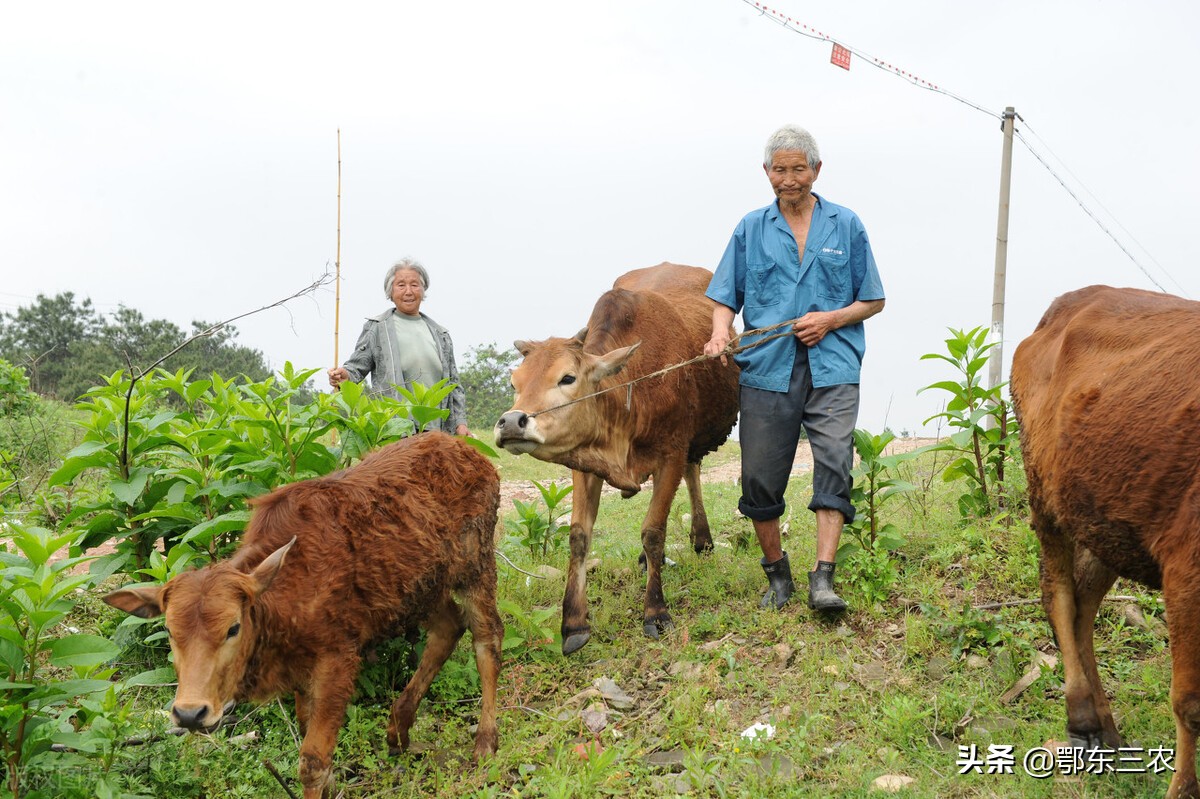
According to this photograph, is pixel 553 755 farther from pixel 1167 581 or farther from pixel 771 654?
pixel 1167 581

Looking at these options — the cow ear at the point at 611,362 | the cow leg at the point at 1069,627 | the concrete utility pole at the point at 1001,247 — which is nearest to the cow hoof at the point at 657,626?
the cow ear at the point at 611,362

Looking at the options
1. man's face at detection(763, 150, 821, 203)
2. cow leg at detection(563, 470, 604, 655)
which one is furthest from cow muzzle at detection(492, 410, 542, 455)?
man's face at detection(763, 150, 821, 203)

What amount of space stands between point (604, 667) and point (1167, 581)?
3.13 m

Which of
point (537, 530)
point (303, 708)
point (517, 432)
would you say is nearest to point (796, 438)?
point (517, 432)

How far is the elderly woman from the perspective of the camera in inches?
265

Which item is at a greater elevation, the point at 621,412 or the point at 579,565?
the point at 621,412

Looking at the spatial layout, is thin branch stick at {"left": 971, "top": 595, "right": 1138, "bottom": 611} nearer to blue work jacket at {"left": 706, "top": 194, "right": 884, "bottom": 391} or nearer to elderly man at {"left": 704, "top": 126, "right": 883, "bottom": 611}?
elderly man at {"left": 704, "top": 126, "right": 883, "bottom": 611}

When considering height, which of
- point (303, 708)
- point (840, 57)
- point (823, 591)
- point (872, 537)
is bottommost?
point (303, 708)

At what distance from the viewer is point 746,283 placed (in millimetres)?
6156

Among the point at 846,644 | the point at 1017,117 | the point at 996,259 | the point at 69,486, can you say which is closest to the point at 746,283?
the point at 846,644

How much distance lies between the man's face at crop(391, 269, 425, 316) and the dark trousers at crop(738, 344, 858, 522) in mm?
2466

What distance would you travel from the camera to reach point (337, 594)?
4.18 m

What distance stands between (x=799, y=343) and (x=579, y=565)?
1961 mm

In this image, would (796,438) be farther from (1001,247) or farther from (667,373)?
(1001,247)
